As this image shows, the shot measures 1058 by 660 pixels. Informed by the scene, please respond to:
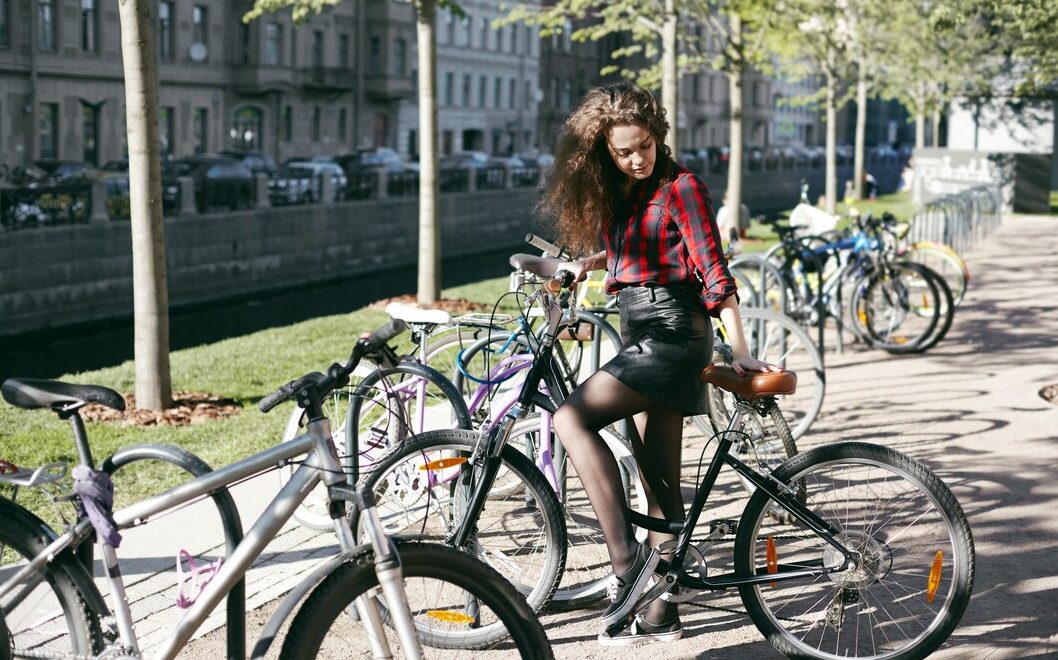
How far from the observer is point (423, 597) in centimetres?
364

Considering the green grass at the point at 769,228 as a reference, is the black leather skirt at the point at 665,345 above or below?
above

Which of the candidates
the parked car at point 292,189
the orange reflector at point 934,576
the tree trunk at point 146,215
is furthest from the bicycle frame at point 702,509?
the parked car at point 292,189

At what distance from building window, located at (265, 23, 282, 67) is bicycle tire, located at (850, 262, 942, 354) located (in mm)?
45913

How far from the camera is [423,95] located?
15.2 meters

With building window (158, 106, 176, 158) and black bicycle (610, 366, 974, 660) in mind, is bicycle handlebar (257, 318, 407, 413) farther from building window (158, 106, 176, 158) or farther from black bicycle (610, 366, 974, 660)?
building window (158, 106, 176, 158)

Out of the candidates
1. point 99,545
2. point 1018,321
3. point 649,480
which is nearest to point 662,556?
point 649,480

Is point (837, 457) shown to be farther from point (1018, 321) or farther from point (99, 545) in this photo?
point (1018, 321)

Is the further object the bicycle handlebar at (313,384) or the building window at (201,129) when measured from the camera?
the building window at (201,129)

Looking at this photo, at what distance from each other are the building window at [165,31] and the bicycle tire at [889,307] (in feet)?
134

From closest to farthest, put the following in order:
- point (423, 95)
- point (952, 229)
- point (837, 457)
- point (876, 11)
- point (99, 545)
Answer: point (99, 545) → point (837, 457) → point (423, 95) → point (952, 229) → point (876, 11)

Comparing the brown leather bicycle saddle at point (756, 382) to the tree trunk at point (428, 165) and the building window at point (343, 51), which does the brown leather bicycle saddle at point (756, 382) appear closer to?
the tree trunk at point (428, 165)

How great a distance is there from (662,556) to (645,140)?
1305mm

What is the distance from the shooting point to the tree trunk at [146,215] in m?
9.25

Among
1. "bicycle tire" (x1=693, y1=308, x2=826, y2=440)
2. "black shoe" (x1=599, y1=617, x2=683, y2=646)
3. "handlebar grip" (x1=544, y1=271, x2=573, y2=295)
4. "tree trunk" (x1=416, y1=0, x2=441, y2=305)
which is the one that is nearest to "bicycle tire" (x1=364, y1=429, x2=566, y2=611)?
"black shoe" (x1=599, y1=617, x2=683, y2=646)
